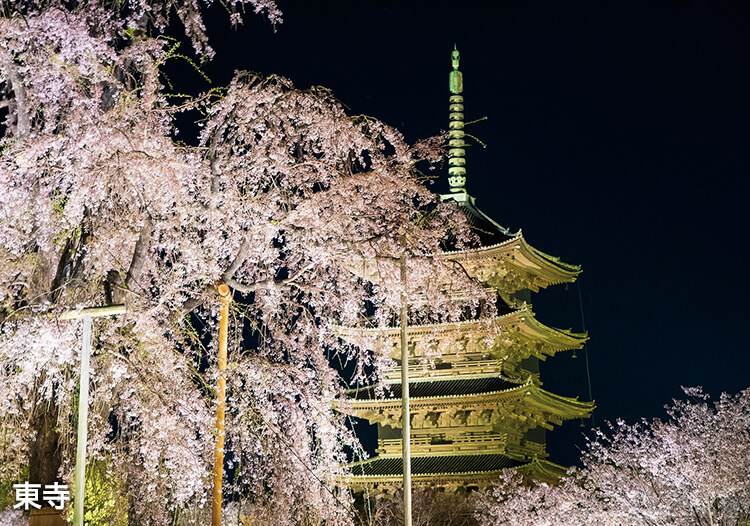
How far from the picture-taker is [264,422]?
962 centimetres

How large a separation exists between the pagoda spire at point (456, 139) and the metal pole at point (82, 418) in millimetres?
22621

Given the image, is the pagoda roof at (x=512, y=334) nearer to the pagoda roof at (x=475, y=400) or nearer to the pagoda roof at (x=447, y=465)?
the pagoda roof at (x=475, y=400)

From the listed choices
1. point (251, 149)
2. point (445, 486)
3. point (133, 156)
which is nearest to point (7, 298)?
point (133, 156)

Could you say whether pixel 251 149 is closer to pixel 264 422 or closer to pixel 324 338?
pixel 324 338

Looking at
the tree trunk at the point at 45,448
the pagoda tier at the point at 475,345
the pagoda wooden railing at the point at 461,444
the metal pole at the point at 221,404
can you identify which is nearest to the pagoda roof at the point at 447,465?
the pagoda wooden railing at the point at 461,444

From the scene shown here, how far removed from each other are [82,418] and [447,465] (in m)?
18.9

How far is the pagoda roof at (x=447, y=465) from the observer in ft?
87.0

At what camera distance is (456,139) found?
33062 mm

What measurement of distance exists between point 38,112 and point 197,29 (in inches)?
82.0

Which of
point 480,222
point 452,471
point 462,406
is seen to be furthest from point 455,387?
point 480,222

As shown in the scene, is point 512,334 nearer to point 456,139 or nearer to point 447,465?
point 447,465

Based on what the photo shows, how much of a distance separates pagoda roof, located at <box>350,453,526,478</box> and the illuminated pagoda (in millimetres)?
31

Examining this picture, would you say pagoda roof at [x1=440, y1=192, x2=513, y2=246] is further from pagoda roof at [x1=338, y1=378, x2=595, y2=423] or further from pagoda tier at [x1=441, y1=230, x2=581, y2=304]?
pagoda roof at [x1=338, y1=378, x2=595, y2=423]

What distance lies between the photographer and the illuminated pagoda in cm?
2697
